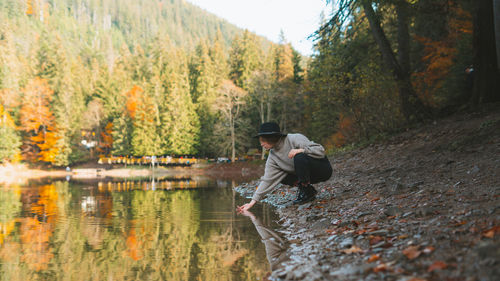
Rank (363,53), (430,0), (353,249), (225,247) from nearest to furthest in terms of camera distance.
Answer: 1. (353,249)
2. (225,247)
3. (430,0)
4. (363,53)

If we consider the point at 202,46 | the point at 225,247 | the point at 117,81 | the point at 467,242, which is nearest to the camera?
the point at 467,242

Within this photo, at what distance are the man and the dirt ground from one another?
51 cm

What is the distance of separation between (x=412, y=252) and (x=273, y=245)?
5.31 feet

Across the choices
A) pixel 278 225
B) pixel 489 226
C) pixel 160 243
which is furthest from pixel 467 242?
pixel 160 243

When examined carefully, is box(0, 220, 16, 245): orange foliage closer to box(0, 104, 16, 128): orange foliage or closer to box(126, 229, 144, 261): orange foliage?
box(126, 229, 144, 261): orange foliage

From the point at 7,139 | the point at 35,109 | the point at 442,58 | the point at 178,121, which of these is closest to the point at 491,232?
the point at 442,58

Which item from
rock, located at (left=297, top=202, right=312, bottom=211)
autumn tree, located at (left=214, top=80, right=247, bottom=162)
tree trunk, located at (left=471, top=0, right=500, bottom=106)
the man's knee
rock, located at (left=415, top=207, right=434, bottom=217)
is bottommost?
rock, located at (left=297, top=202, right=312, bottom=211)

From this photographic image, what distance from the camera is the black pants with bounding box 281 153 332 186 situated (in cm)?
477

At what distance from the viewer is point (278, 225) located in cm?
461

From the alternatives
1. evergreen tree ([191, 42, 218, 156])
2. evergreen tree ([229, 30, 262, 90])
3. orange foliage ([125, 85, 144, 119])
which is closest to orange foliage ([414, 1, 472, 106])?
evergreen tree ([191, 42, 218, 156])

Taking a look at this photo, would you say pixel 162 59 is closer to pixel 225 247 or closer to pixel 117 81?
pixel 117 81

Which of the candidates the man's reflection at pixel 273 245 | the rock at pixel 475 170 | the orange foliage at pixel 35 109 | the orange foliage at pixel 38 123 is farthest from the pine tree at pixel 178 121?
the rock at pixel 475 170

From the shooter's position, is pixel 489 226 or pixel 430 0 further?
pixel 430 0

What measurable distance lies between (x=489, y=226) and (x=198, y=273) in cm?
218
